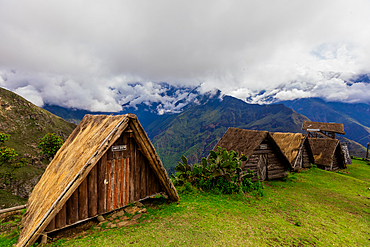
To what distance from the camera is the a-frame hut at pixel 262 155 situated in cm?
1220

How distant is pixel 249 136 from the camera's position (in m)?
13.6

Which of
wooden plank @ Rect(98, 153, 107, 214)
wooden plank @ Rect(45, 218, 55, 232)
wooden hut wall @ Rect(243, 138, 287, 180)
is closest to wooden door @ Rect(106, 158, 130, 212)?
wooden plank @ Rect(98, 153, 107, 214)

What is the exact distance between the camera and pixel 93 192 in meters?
5.85

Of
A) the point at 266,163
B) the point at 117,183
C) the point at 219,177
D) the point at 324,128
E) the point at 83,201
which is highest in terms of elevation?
the point at 324,128

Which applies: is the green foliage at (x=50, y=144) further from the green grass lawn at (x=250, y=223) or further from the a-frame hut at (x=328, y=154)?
the a-frame hut at (x=328, y=154)

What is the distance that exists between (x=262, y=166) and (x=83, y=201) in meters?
12.4

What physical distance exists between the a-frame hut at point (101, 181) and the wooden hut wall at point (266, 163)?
754 cm

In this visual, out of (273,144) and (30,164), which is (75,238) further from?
(30,164)

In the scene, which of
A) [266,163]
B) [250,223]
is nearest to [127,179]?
[250,223]

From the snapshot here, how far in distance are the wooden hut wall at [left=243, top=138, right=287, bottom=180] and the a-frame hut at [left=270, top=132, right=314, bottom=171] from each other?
5019mm

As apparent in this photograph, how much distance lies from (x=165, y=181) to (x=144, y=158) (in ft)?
4.90

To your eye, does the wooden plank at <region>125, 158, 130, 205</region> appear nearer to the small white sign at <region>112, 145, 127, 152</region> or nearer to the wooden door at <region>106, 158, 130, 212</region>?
the wooden door at <region>106, 158, 130, 212</region>

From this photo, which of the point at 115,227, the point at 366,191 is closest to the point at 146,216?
the point at 115,227

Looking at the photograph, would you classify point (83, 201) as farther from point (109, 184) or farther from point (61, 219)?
point (109, 184)
